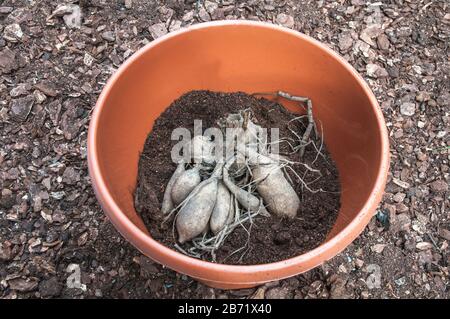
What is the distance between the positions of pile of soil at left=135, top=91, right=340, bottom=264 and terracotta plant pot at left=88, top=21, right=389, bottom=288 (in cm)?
3

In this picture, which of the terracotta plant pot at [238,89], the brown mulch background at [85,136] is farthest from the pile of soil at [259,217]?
the brown mulch background at [85,136]

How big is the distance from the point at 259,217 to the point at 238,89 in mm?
449

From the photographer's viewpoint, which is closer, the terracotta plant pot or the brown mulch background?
the terracotta plant pot

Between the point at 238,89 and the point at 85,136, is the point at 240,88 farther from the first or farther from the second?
the point at 85,136

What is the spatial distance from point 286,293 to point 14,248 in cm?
82

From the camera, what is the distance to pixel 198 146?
1368 mm

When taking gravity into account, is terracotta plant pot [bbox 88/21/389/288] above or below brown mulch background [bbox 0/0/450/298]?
above

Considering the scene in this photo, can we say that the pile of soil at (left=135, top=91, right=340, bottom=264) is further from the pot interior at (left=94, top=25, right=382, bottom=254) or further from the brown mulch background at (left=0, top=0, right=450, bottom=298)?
the brown mulch background at (left=0, top=0, right=450, bottom=298)

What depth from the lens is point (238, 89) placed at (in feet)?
5.15

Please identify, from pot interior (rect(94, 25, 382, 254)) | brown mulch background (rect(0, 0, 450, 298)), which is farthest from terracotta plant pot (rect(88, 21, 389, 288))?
brown mulch background (rect(0, 0, 450, 298))

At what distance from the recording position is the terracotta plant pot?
1203 millimetres

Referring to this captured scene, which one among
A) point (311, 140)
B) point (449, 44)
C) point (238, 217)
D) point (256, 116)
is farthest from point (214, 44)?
point (449, 44)

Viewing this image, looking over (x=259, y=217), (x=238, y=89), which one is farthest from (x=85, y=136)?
(x=259, y=217)

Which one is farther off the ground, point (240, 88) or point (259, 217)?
point (240, 88)
